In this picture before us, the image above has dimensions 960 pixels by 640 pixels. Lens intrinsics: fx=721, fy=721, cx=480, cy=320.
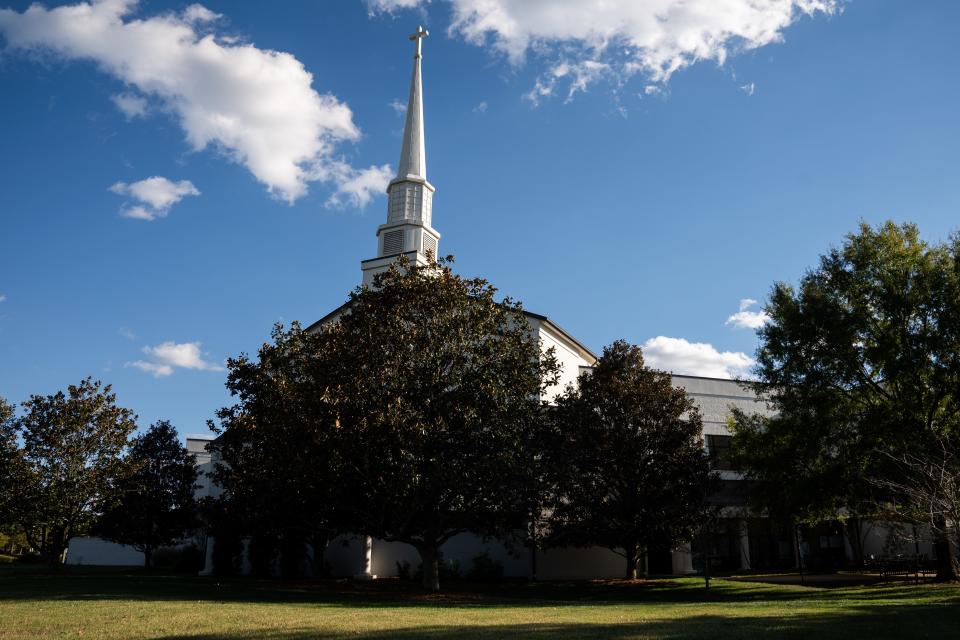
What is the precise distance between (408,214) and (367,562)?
18.4 meters

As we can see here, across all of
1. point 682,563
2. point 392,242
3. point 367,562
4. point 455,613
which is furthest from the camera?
point 392,242

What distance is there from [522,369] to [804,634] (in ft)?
43.7

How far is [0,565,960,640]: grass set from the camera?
12.3 m

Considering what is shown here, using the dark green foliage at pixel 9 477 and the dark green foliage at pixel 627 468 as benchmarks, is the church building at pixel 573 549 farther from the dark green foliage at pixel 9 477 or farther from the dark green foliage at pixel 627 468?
the dark green foliage at pixel 9 477

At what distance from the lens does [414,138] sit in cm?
4141

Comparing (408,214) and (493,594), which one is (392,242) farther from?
(493,594)

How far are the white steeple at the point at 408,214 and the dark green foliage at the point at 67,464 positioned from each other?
49.1 feet

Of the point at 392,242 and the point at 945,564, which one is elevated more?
the point at 392,242

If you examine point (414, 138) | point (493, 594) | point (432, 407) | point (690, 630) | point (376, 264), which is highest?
point (414, 138)

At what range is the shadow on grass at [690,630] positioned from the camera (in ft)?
38.5

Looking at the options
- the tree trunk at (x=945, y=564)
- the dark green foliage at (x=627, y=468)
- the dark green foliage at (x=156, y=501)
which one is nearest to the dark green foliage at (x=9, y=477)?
the dark green foliage at (x=156, y=501)

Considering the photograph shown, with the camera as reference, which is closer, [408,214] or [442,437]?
[442,437]

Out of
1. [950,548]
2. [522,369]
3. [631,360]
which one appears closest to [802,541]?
[950,548]

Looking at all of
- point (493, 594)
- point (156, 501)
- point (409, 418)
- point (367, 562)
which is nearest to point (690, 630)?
point (409, 418)
